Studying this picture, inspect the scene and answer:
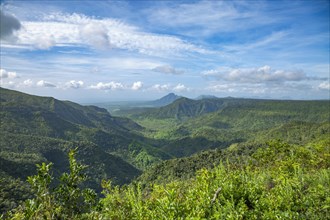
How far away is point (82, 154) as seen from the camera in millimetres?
183625

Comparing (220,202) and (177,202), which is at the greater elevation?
(177,202)

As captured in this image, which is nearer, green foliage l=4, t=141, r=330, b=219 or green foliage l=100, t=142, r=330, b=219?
green foliage l=4, t=141, r=330, b=219

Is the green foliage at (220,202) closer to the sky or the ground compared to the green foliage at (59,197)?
closer to the ground

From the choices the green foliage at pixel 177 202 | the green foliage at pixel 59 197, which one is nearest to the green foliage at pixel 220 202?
the green foliage at pixel 177 202

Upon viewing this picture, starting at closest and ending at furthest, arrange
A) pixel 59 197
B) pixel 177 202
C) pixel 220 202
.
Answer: pixel 59 197 < pixel 177 202 < pixel 220 202

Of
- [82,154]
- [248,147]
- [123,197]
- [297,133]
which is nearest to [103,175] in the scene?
[82,154]

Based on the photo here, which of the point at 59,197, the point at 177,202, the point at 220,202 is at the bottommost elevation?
the point at 220,202

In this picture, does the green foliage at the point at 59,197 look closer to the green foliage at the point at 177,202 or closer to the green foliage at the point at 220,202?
the green foliage at the point at 177,202

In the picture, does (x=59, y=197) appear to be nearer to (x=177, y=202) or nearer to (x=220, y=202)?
(x=177, y=202)

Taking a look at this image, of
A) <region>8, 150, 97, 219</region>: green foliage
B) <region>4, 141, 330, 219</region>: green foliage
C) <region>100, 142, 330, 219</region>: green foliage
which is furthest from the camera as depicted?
<region>100, 142, 330, 219</region>: green foliage

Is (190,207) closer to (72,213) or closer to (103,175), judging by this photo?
(72,213)

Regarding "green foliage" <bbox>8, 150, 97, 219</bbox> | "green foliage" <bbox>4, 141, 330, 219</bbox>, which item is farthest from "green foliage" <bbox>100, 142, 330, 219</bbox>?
"green foliage" <bbox>8, 150, 97, 219</bbox>

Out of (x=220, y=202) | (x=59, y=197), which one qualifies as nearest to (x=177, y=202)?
(x=220, y=202)

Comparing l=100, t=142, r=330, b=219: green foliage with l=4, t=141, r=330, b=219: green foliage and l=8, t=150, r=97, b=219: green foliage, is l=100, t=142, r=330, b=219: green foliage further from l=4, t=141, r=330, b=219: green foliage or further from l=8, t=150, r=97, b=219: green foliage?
l=8, t=150, r=97, b=219: green foliage
